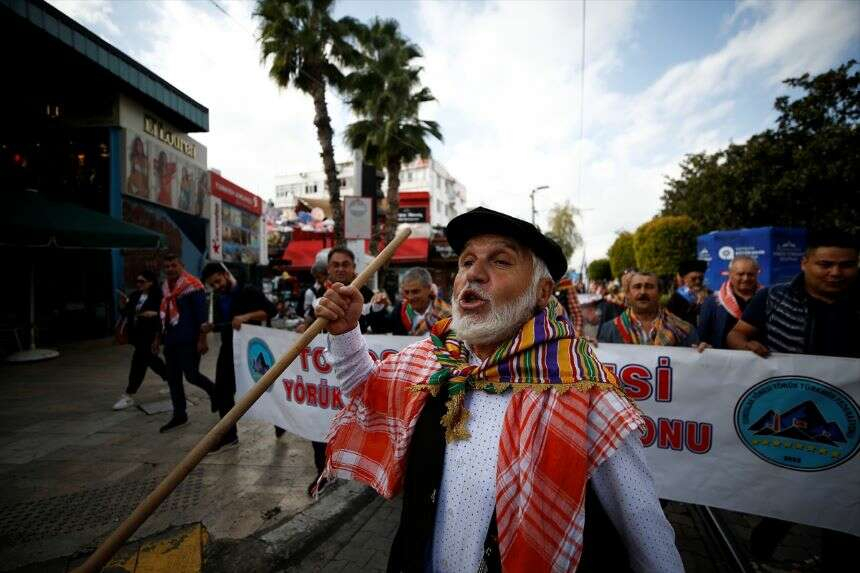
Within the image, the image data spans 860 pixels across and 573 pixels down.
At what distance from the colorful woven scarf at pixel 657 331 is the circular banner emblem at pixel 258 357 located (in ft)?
10.8

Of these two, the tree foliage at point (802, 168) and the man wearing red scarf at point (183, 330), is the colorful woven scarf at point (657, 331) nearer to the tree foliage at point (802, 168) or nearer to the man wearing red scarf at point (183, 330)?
the man wearing red scarf at point (183, 330)

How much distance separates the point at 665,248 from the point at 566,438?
21808 mm

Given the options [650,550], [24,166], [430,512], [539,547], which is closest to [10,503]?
[430,512]

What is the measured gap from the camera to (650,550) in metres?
1.21

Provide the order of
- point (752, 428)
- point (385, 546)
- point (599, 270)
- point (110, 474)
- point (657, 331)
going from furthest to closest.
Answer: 1. point (599, 270)
2. point (110, 474)
3. point (657, 331)
4. point (385, 546)
5. point (752, 428)

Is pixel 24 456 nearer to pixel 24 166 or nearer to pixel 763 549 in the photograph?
pixel 763 549

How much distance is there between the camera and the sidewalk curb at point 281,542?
253cm

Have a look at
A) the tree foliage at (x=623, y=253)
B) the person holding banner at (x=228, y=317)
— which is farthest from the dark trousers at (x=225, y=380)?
the tree foliage at (x=623, y=253)

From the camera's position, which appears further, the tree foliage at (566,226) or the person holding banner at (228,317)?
the tree foliage at (566,226)

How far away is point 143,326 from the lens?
5.38m

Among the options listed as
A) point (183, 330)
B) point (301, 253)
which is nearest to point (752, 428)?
point (183, 330)

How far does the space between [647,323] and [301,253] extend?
26439mm

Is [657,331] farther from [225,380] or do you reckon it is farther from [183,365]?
[183,365]

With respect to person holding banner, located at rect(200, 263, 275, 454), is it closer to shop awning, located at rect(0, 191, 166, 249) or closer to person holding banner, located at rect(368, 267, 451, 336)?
person holding banner, located at rect(368, 267, 451, 336)
